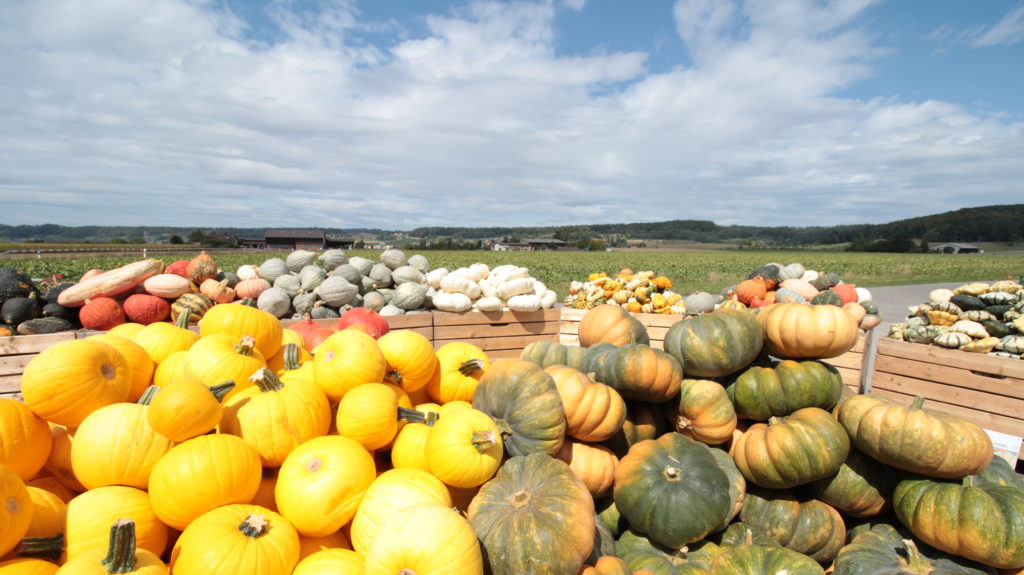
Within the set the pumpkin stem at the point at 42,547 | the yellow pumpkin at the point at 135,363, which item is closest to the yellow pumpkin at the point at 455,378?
the yellow pumpkin at the point at 135,363

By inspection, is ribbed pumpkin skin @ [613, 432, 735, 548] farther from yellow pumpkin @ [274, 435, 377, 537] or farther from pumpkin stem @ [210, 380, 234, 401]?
pumpkin stem @ [210, 380, 234, 401]

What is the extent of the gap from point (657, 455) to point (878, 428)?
124 centimetres

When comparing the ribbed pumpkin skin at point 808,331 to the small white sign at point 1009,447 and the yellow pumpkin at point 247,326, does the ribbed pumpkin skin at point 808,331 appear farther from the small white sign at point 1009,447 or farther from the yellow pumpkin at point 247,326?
the yellow pumpkin at point 247,326

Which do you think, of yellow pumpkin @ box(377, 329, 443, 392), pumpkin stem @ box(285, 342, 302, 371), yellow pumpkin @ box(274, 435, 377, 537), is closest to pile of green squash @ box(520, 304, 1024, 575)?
yellow pumpkin @ box(377, 329, 443, 392)

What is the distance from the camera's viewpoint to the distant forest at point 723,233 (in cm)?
9156

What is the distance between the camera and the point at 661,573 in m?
2.48

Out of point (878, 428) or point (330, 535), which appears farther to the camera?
point (878, 428)

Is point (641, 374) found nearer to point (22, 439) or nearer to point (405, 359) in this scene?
point (405, 359)

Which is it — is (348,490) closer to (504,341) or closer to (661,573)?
(661,573)

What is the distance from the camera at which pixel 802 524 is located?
2.82 metres

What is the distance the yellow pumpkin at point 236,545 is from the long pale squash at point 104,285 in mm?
4645

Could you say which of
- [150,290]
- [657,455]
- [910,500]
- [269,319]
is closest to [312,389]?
[269,319]

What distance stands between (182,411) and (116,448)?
1.21 ft

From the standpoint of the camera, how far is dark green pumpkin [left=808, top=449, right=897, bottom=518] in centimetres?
283
